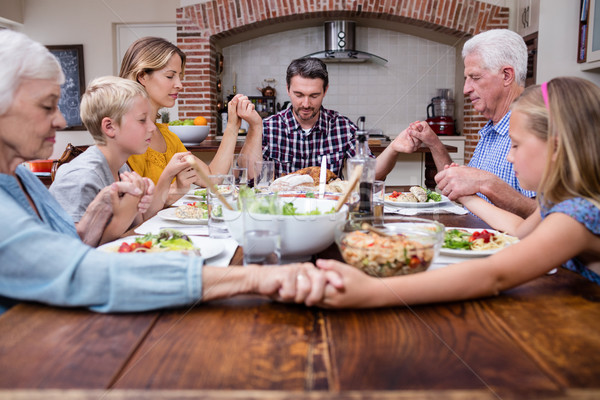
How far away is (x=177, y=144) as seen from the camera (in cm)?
269

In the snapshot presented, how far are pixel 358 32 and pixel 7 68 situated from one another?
591 centimetres

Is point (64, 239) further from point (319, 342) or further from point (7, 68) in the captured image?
point (319, 342)

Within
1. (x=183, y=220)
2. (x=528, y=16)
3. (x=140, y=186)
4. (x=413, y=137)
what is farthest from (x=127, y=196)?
(x=528, y=16)

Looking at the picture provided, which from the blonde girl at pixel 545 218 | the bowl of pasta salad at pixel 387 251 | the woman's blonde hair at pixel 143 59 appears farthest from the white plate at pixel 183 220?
the woman's blonde hair at pixel 143 59

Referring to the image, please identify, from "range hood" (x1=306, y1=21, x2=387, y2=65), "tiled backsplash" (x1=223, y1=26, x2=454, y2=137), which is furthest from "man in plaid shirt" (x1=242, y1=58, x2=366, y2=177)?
"tiled backsplash" (x1=223, y1=26, x2=454, y2=137)

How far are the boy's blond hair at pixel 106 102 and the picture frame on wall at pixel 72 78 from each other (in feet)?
15.5

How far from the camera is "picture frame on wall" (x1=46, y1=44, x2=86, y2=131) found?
6.13 meters

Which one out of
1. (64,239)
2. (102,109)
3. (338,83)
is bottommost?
(64,239)

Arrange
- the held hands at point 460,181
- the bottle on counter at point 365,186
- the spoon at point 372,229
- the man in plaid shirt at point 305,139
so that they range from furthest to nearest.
Result: the man in plaid shirt at point 305,139, the held hands at point 460,181, the bottle on counter at point 365,186, the spoon at point 372,229

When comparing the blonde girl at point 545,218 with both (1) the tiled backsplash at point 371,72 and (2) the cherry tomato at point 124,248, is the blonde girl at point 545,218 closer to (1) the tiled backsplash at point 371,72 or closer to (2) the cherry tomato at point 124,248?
(2) the cherry tomato at point 124,248

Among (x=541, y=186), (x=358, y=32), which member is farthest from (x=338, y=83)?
(x=541, y=186)

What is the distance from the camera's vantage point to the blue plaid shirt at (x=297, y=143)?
121 inches

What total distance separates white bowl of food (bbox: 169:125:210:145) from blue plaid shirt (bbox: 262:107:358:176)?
0.97 meters

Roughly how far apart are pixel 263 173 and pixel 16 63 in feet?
3.67
